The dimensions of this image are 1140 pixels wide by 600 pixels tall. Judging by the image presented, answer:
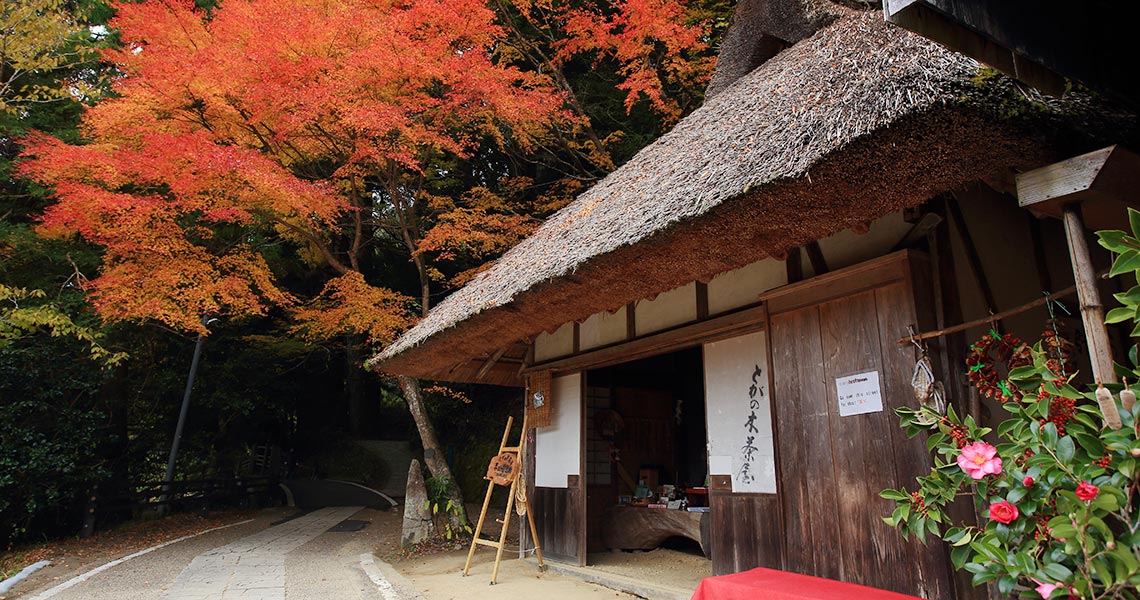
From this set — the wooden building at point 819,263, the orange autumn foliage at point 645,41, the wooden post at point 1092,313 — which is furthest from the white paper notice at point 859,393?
the orange autumn foliage at point 645,41

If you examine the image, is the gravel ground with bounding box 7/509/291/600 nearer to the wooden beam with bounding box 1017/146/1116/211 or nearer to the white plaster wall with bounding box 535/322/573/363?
the white plaster wall with bounding box 535/322/573/363

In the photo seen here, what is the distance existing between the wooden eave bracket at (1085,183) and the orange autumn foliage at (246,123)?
278 inches

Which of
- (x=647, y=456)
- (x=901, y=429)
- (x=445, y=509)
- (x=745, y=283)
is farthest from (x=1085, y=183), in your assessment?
(x=445, y=509)

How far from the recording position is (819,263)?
4.06m

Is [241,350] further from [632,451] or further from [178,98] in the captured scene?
[632,451]

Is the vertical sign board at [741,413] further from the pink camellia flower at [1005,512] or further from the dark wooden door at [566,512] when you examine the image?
the pink camellia flower at [1005,512]

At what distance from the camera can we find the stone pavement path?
5.86 meters

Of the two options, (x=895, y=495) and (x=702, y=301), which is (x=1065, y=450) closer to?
(x=895, y=495)

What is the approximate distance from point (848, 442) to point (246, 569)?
673 centimetres

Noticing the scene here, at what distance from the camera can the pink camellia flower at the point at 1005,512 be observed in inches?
77.7

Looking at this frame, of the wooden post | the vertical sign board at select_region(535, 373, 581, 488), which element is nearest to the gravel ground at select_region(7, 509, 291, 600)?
the vertical sign board at select_region(535, 373, 581, 488)

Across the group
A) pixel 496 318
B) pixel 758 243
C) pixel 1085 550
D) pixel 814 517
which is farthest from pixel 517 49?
pixel 1085 550

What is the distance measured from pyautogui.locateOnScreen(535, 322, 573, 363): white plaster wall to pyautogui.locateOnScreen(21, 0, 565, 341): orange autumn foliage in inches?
97.0

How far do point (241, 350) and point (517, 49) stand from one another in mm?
9226
